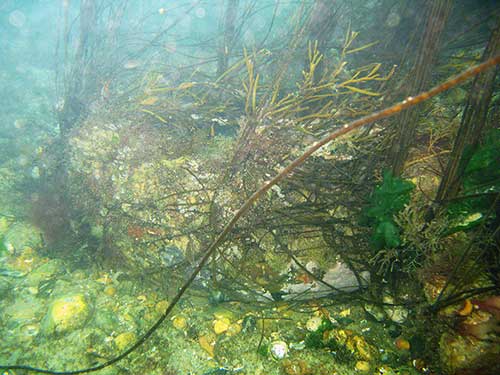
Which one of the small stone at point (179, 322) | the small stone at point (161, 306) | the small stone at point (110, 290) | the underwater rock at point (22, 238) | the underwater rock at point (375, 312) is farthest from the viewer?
the underwater rock at point (22, 238)

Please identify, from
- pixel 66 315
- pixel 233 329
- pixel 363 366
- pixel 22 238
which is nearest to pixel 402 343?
pixel 363 366

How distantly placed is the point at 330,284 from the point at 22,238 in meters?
5.03

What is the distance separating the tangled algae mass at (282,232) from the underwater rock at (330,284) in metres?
0.02

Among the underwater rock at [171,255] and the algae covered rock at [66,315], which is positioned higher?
the underwater rock at [171,255]

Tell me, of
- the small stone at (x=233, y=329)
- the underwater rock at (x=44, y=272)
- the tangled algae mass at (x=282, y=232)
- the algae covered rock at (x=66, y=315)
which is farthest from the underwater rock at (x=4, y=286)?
the small stone at (x=233, y=329)

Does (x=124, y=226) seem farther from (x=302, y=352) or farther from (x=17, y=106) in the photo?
(x=17, y=106)

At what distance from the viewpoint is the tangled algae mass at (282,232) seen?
2.33 meters

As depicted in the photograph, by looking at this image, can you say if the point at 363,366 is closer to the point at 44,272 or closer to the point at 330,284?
the point at 330,284

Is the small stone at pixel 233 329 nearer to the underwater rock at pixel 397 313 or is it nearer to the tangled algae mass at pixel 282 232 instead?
the tangled algae mass at pixel 282 232

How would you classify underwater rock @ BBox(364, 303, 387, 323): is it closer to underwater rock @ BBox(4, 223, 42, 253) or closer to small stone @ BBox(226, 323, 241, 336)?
small stone @ BBox(226, 323, 241, 336)

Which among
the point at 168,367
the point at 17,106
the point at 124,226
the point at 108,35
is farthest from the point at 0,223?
the point at 17,106

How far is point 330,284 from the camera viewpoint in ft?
9.78

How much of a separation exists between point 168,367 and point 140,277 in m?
1.24

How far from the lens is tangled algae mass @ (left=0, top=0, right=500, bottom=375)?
2.33 metres
